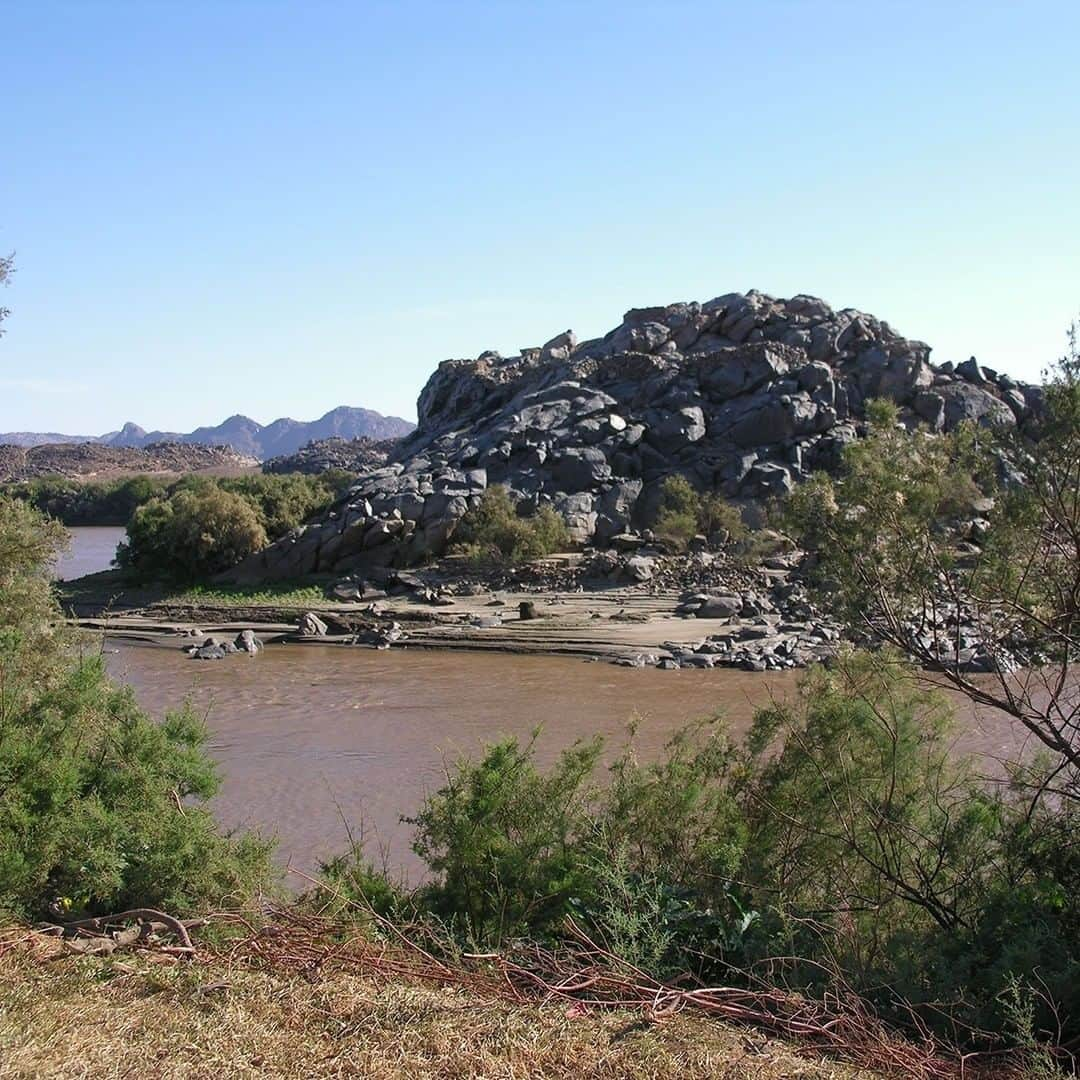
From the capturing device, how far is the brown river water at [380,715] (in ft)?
50.9

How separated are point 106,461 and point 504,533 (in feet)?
363

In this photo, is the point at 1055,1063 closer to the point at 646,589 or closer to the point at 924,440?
the point at 924,440

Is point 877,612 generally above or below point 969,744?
above

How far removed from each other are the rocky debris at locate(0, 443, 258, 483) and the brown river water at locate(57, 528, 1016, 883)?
99.5 m

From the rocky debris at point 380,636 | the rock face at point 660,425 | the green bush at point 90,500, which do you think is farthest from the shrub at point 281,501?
the green bush at point 90,500

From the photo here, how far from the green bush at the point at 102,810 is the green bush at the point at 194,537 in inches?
1478

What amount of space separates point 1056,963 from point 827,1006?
1.47 metres

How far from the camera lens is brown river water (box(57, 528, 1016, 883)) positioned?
50.9ft

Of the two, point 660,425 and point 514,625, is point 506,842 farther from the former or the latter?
point 660,425

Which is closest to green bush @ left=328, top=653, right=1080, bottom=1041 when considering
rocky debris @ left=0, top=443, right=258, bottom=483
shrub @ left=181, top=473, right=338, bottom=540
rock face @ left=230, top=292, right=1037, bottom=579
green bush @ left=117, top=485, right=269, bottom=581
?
rock face @ left=230, top=292, right=1037, bottom=579

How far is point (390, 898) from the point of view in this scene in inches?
302

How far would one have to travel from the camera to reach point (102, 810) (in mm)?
6777

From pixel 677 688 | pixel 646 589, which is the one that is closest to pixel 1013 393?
pixel 646 589

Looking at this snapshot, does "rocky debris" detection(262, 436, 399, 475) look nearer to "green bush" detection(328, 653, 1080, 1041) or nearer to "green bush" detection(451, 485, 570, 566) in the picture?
"green bush" detection(451, 485, 570, 566)
